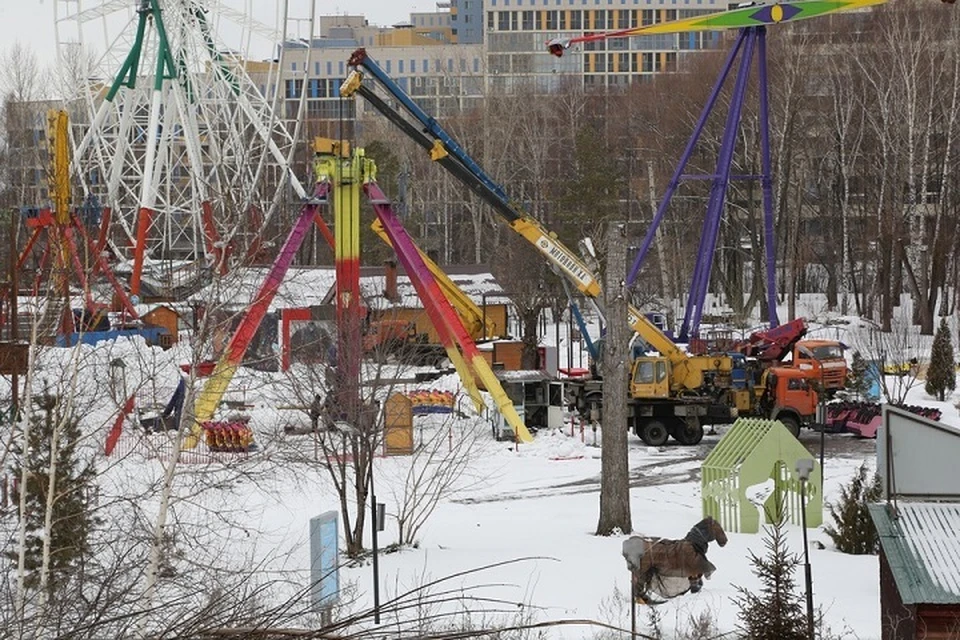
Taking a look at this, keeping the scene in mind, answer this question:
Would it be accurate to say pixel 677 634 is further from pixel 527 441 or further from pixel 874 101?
pixel 874 101

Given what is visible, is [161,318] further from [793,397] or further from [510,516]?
[510,516]

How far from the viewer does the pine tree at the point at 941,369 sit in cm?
3650

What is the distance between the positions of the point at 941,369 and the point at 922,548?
24.1m

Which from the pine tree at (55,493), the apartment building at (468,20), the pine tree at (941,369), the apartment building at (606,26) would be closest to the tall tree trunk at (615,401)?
the pine tree at (55,493)

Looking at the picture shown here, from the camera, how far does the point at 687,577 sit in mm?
18359

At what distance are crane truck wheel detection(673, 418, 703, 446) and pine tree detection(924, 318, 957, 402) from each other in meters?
6.96

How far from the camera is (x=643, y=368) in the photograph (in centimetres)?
3312

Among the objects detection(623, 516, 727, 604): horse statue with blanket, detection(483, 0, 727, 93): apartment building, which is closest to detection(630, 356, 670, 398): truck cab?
detection(623, 516, 727, 604): horse statue with blanket

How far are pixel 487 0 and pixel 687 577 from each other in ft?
349

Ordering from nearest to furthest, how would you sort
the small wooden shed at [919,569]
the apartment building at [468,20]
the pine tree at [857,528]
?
the small wooden shed at [919,569] → the pine tree at [857,528] → the apartment building at [468,20]

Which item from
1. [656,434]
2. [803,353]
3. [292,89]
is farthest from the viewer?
[292,89]

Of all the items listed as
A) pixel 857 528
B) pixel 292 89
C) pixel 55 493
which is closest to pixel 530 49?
pixel 292 89

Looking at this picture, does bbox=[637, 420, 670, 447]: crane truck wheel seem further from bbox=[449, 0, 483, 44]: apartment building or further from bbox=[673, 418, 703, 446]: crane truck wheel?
bbox=[449, 0, 483, 44]: apartment building

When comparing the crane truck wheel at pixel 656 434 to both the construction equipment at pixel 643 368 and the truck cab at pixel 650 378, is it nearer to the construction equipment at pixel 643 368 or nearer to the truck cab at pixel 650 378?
the construction equipment at pixel 643 368
